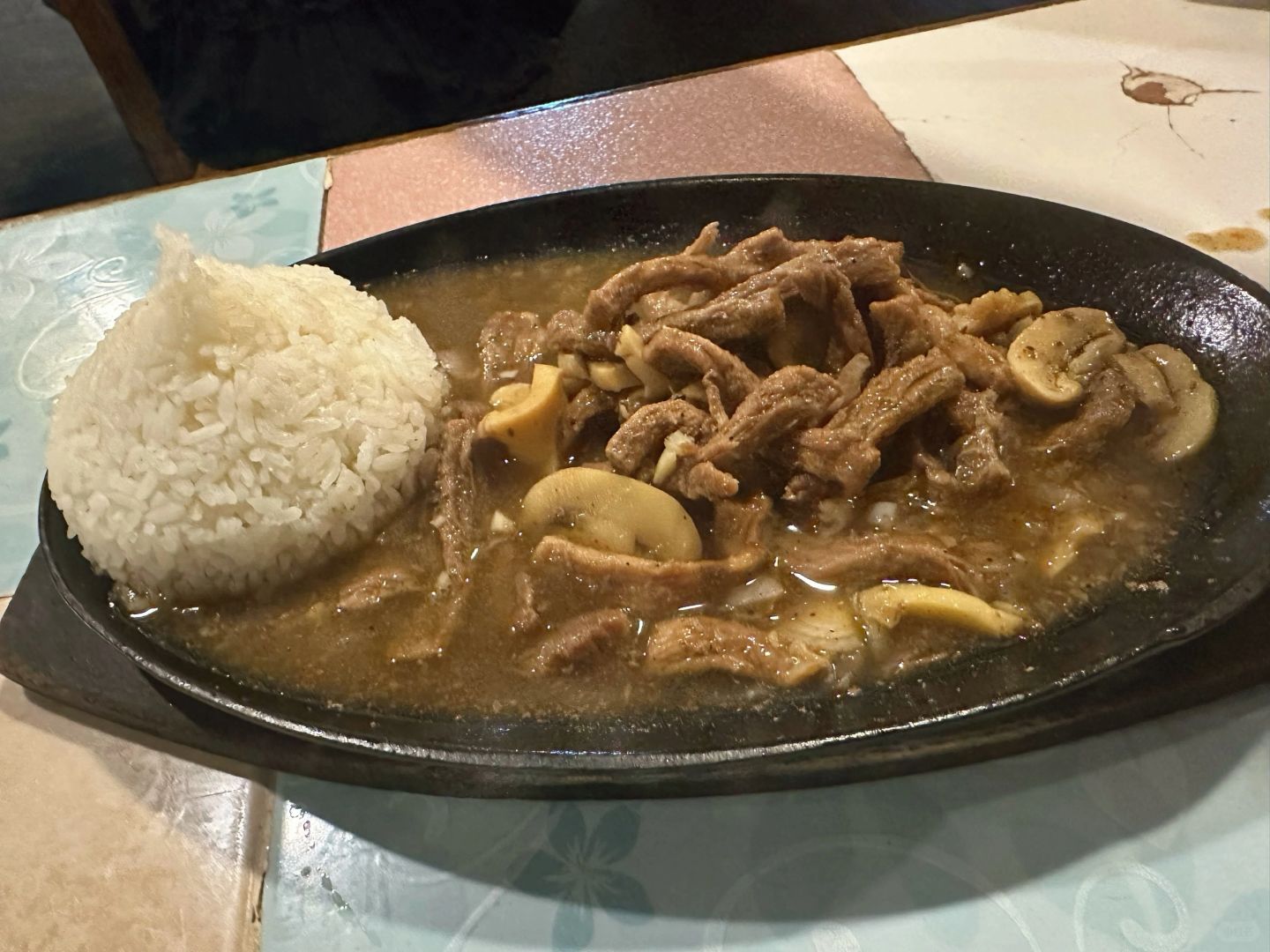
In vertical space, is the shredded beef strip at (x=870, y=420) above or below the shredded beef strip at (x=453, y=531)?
above

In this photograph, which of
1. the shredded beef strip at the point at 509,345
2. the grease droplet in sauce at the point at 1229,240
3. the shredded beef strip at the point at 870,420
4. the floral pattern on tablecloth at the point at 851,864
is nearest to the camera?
the floral pattern on tablecloth at the point at 851,864

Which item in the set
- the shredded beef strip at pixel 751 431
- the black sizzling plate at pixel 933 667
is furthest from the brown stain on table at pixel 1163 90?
the shredded beef strip at pixel 751 431

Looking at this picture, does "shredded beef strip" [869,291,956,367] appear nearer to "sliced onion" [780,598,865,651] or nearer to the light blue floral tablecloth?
"sliced onion" [780,598,865,651]

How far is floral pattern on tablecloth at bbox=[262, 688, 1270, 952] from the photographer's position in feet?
4.28

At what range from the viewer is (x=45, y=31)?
3.91m

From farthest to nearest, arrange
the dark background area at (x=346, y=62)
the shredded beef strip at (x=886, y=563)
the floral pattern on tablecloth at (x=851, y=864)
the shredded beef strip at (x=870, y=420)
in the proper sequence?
the dark background area at (x=346, y=62)
the shredded beef strip at (x=870, y=420)
the shredded beef strip at (x=886, y=563)
the floral pattern on tablecloth at (x=851, y=864)

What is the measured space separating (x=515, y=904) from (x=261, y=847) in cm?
46

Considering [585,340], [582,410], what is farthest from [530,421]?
[585,340]

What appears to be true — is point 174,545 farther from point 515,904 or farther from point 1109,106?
point 1109,106

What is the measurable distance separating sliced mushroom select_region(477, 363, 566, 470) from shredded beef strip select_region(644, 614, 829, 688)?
1.77 ft

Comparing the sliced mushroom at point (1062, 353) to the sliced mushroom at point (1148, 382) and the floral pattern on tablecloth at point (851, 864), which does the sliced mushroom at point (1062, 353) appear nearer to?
the sliced mushroom at point (1148, 382)

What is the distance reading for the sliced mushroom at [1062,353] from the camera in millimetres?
1835

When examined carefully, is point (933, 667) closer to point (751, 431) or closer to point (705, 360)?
point (751, 431)

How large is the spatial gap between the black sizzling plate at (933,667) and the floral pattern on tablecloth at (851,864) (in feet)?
0.28
